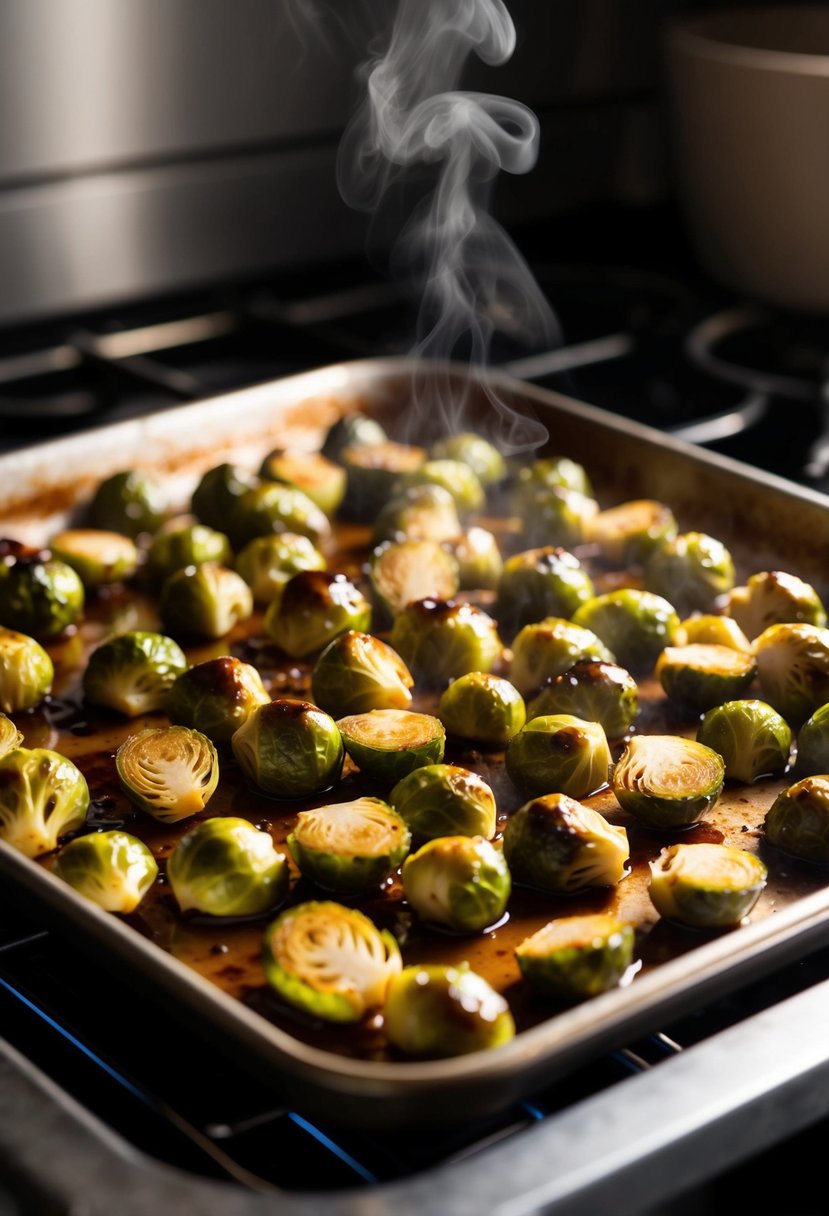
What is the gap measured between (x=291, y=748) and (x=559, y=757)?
0.34m

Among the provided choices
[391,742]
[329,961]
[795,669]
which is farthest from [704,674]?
[329,961]

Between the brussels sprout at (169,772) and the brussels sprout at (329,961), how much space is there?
0.34 meters

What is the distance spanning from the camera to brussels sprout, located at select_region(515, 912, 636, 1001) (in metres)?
1.55

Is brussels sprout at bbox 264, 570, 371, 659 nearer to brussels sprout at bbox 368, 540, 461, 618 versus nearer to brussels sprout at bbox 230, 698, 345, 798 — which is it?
brussels sprout at bbox 368, 540, 461, 618

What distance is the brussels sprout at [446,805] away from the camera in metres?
1.84

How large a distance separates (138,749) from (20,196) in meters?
1.54

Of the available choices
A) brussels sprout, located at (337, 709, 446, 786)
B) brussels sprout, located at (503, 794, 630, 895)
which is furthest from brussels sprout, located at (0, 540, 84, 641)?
brussels sprout, located at (503, 794, 630, 895)

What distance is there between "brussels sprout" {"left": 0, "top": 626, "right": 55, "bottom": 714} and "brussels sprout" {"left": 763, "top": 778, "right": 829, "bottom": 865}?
105 cm

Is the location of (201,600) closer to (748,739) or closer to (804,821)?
(748,739)

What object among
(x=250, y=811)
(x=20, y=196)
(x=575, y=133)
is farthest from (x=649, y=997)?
(x=575, y=133)

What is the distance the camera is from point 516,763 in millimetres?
1989

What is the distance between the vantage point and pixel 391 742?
1995mm

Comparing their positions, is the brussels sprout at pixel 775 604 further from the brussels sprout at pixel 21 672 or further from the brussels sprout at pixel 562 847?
the brussels sprout at pixel 21 672

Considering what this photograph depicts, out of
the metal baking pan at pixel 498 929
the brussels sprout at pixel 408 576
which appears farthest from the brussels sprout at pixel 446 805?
the brussels sprout at pixel 408 576
